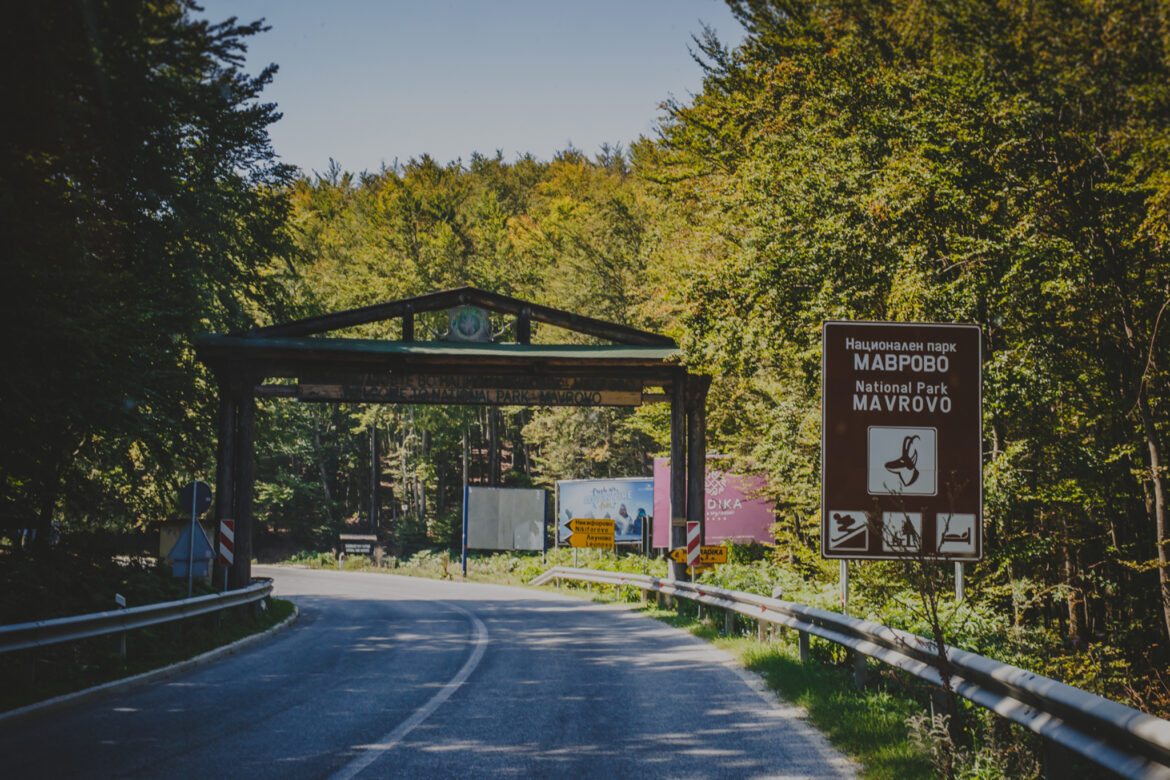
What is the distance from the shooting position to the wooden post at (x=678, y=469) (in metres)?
20.2

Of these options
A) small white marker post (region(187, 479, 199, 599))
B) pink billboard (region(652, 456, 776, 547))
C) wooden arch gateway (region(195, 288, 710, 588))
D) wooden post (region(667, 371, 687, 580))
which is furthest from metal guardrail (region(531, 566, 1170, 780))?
pink billboard (region(652, 456, 776, 547))

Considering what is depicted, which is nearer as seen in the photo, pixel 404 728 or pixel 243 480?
pixel 404 728

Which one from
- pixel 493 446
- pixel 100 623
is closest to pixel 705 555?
pixel 100 623

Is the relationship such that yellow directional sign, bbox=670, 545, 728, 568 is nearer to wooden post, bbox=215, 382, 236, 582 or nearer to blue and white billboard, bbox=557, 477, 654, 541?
wooden post, bbox=215, 382, 236, 582

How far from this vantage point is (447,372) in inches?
786

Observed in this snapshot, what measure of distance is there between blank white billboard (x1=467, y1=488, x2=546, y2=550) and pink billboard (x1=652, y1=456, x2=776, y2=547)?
9630mm

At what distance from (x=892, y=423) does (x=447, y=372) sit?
516 inches

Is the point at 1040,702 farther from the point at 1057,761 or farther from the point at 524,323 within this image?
the point at 524,323

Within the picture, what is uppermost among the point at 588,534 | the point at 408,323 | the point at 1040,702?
the point at 408,323

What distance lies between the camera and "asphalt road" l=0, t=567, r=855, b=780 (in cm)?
591

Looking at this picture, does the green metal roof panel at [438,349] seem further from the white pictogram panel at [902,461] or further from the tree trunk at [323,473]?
the tree trunk at [323,473]

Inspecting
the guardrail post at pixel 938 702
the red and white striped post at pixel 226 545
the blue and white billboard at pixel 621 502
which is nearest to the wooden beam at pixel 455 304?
the red and white striped post at pixel 226 545

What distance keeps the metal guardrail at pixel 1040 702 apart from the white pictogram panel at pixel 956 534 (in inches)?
38.3

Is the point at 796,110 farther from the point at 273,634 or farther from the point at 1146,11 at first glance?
the point at 273,634
